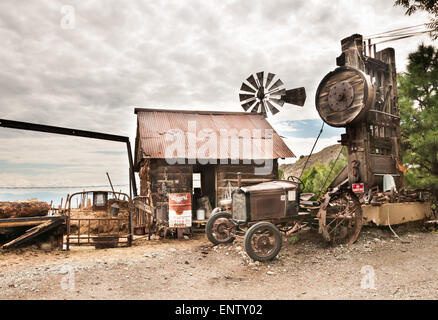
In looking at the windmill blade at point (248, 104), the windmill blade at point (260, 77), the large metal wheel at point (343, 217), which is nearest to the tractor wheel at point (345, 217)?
the large metal wheel at point (343, 217)

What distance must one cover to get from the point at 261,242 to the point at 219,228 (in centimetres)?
220

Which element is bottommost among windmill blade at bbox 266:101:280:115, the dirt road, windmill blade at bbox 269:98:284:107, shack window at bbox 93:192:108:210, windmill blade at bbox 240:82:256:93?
the dirt road

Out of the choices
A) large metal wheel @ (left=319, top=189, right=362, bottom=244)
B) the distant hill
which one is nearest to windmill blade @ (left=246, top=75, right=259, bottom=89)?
large metal wheel @ (left=319, top=189, right=362, bottom=244)

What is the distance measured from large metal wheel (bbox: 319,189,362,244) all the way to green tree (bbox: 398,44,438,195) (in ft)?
15.5

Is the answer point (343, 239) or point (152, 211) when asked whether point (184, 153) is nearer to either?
point (152, 211)

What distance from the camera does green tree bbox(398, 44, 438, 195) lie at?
12109mm

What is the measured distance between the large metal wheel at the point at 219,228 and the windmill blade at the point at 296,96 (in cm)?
1001

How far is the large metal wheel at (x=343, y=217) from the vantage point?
30.1 feet

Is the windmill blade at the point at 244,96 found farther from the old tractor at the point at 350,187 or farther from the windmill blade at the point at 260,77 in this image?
the old tractor at the point at 350,187

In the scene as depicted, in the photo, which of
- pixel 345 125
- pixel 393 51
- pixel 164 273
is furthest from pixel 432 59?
pixel 164 273

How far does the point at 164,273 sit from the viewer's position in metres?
7.56

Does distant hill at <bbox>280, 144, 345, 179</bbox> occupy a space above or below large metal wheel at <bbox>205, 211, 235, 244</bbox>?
above

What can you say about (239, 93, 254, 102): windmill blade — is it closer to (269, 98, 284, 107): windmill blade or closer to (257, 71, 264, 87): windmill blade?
(257, 71, 264, 87): windmill blade
